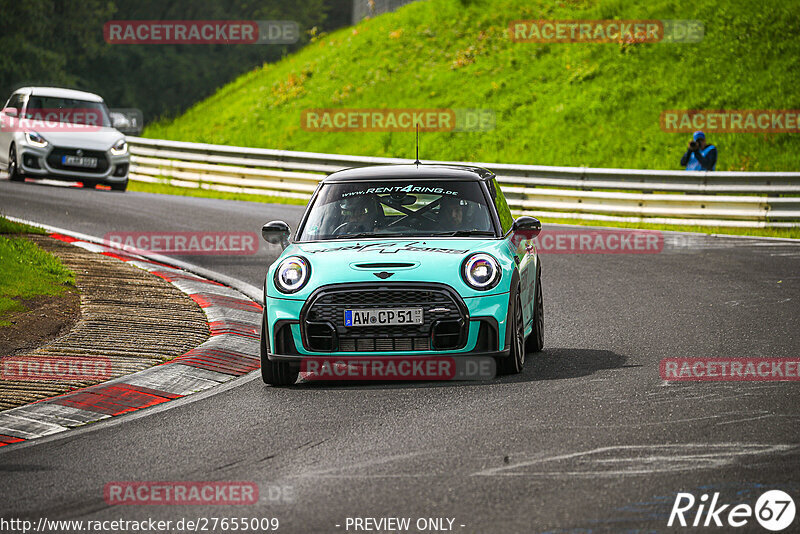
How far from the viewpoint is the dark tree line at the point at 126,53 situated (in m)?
38.6

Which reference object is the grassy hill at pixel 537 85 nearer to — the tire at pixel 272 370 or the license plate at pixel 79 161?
the license plate at pixel 79 161

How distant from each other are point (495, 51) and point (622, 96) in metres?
5.87

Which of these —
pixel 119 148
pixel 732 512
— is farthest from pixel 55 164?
pixel 732 512

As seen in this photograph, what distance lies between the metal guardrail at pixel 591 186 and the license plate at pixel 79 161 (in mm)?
3427

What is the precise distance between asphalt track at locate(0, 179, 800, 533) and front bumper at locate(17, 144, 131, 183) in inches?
575

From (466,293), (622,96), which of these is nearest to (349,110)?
(622,96)

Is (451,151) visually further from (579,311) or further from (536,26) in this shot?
(579,311)

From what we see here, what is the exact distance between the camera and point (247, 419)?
23.9ft

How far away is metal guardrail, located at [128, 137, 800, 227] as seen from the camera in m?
19.3

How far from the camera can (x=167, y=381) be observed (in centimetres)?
835

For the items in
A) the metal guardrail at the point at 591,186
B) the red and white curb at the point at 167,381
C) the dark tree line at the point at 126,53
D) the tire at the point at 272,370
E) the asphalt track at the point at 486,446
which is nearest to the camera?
the asphalt track at the point at 486,446

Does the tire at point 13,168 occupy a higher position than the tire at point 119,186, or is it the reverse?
the tire at point 13,168

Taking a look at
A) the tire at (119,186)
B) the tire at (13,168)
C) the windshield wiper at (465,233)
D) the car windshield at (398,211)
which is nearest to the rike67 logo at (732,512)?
the windshield wiper at (465,233)

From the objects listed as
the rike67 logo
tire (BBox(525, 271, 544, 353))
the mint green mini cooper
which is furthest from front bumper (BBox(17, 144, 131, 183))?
the rike67 logo
